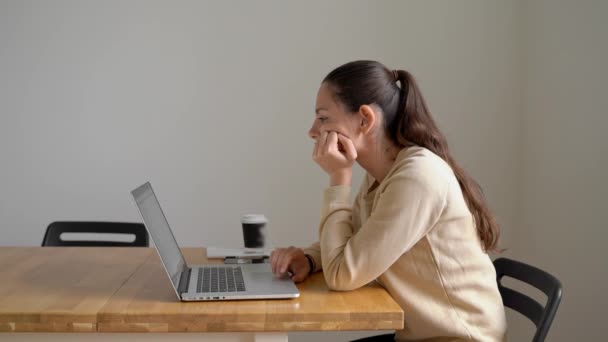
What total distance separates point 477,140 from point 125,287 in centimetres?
187

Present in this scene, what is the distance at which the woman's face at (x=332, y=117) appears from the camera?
157cm

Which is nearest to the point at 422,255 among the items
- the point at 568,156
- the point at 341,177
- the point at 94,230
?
the point at 341,177

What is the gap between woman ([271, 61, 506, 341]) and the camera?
55.0 inches

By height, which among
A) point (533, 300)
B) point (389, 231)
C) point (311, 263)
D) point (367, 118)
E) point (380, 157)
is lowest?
point (533, 300)

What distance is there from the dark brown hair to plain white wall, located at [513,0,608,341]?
823 millimetres

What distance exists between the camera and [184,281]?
1461mm

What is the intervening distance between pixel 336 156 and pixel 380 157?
5.1 inches

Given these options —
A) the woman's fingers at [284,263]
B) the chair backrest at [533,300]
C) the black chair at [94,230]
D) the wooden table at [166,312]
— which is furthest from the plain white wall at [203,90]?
the wooden table at [166,312]

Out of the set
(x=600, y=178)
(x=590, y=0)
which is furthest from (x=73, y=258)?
(x=590, y=0)

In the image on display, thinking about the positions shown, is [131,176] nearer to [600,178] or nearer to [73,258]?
[73,258]

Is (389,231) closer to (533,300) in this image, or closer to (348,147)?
(348,147)

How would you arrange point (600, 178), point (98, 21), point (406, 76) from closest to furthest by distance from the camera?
1. point (406, 76)
2. point (600, 178)
3. point (98, 21)

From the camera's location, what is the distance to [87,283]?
1475 millimetres

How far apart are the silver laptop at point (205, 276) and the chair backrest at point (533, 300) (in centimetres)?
52
